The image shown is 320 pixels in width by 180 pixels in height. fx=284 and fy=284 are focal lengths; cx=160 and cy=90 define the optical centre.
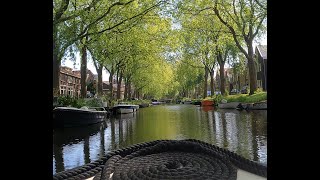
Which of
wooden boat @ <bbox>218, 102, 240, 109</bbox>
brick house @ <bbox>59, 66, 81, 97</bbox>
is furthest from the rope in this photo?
brick house @ <bbox>59, 66, 81, 97</bbox>

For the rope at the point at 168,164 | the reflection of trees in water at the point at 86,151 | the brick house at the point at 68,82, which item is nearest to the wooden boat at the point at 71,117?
the reflection of trees in water at the point at 86,151

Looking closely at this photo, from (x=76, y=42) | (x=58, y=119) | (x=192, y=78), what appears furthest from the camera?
(x=192, y=78)

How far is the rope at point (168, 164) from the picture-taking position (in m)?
1.54

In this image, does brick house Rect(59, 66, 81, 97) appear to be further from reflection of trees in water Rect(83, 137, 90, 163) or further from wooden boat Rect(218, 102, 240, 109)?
reflection of trees in water Rect(83, 137, 90, 163)

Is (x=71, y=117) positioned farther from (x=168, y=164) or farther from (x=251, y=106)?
(x=251, y=106)

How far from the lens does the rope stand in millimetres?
1540

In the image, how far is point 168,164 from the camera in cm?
170

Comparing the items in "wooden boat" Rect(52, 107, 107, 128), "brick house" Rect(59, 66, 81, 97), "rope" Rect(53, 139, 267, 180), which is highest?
"brick house" Rect(59, 66, 81, 97)

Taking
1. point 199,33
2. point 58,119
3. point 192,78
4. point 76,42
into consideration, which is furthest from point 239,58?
point 58,119

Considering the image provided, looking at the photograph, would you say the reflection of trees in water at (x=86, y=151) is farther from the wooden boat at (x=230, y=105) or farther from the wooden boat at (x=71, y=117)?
the wooden boat at (x=230, y=105)
